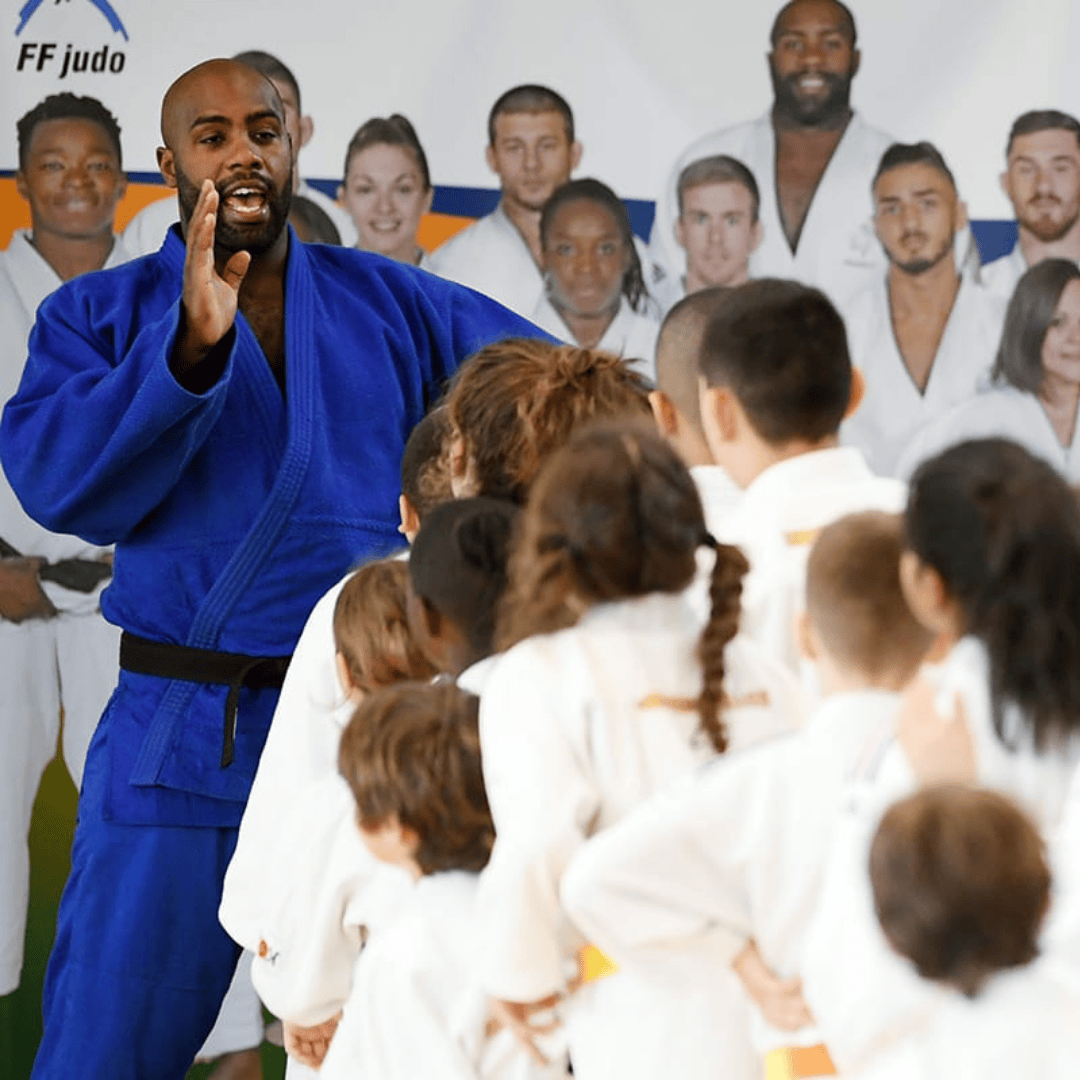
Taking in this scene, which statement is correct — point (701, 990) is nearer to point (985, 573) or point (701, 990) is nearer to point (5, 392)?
point (985, 573)

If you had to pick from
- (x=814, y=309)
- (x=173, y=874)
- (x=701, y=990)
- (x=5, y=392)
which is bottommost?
(x=173, y=874)

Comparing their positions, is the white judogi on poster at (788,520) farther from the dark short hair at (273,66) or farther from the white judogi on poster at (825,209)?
the dark short hair at (273,66)

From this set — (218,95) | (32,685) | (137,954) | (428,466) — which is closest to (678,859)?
(428,466)

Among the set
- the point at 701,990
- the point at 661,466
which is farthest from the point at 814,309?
the point at 701,990

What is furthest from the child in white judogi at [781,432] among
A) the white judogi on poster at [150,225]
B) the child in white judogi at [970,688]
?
the white judogi on poster at [150,225]

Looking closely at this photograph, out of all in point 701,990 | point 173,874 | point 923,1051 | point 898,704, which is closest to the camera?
point 923,1051

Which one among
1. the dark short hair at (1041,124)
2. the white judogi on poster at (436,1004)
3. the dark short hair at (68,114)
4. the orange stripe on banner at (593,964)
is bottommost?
the white judogi on poster at (436,1004)

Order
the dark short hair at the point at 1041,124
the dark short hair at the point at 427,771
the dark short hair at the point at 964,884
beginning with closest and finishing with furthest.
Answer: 1. the dark short hair at the point at 964,884
2. the dark short hair at the point at 427,771
3. the dark short hair at the point at 1041,124

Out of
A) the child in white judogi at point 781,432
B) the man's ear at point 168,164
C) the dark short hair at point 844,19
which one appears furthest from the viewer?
the dark short hair at point 844,19

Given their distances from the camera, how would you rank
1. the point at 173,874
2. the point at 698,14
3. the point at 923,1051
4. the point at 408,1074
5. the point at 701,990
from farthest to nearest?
the point at 698,14
the point at 173,874
the point at 408,1074
the point at 701,990
the point at 923,1051

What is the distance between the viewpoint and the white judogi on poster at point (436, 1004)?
194 centimetres

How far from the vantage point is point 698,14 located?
3883 millimetres

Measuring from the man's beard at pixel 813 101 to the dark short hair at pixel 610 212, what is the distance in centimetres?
37

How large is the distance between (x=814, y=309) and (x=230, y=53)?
2190 mm
